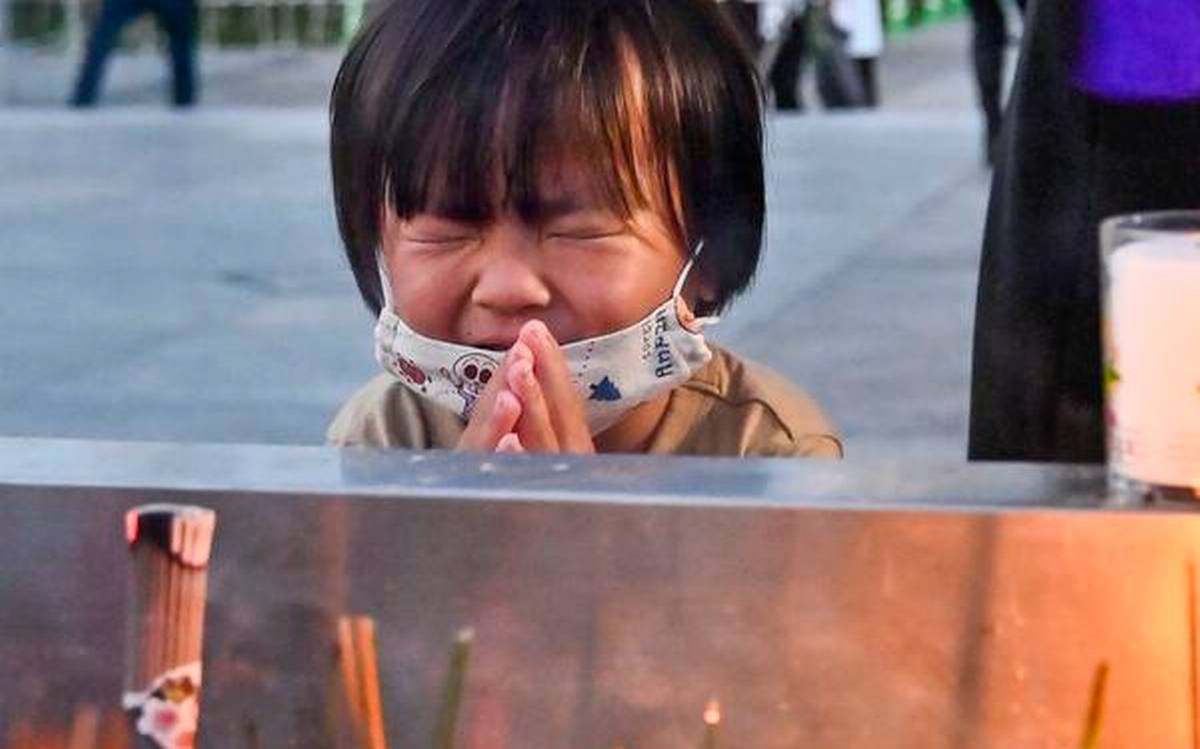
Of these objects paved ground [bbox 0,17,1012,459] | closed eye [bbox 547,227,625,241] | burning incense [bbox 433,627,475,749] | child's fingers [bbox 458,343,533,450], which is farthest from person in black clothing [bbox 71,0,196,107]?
burning incense [bbox 433,627,475,749]

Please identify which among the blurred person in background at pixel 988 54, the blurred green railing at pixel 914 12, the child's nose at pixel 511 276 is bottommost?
the blurred green railing at pixel 914 12

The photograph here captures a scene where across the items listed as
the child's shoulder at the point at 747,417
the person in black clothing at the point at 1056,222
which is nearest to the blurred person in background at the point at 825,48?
the child's shoulder at the point at 747,417

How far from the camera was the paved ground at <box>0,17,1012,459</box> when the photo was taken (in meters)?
7.03

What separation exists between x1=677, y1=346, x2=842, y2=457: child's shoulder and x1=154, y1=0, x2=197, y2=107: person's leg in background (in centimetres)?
1326

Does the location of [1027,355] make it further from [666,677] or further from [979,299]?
[666,677]

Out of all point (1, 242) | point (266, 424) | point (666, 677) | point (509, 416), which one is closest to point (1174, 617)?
point (666, 677)

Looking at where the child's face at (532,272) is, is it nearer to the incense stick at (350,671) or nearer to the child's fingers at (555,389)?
the child's fingers at (555,389)

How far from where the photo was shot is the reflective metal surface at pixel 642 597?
1.56 metres

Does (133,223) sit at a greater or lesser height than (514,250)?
lesser

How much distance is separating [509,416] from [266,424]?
15.1ft

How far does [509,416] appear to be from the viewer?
7.27 ft

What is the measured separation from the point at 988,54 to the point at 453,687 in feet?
35.3

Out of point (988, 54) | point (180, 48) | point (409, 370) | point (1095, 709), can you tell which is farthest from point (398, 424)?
point (180, 48)

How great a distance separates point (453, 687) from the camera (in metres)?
1.59
